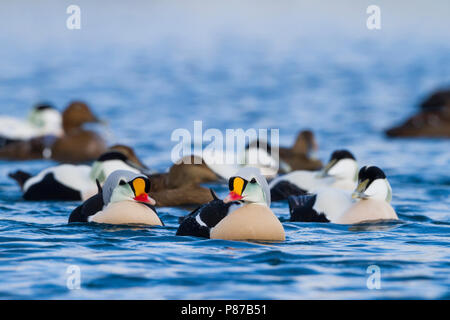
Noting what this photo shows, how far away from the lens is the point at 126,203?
831 centimetres

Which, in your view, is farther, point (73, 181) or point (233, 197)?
point (73, 181)

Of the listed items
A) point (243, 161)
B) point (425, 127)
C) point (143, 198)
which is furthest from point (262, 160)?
point (425, 127)

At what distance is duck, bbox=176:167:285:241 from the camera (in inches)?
297

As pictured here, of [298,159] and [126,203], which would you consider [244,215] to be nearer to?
[126,203]

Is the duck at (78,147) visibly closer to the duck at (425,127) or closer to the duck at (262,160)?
the duck at (262,160)

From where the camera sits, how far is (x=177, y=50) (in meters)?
47.8

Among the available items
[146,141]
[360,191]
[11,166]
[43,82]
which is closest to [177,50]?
[43,82]

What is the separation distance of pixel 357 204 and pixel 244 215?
153 centimetres

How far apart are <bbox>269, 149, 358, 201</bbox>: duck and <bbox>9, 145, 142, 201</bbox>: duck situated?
1473 millimetres

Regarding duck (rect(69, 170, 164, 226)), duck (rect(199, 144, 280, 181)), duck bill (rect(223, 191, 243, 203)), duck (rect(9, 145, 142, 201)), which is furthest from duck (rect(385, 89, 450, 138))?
duck bill (rect(223, 191, 243, 203))

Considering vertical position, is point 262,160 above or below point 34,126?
below

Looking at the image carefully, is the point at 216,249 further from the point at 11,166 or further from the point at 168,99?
the point at 168,99

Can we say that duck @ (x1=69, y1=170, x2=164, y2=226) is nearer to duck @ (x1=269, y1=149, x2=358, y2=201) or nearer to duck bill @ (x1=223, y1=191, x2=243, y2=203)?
duck bill @ (x1=223, y1=191, x2=243, y2=203)

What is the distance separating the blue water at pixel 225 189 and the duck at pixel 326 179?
34 cm
